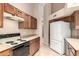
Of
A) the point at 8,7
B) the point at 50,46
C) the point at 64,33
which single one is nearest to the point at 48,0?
the point at 8,7

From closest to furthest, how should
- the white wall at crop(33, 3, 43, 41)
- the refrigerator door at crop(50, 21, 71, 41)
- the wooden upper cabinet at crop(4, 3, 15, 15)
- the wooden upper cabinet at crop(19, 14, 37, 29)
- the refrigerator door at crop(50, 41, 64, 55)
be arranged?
the wooden upper cabinet at crop(4, 3, 15, 15)
the white wall at crop(33, 3, 43, 41)
the wooden upper cabinet at crop(19, 14, 37, 29)
the refrigerator door at crop(50, 41, 64, 55)
the refrigerator door at crop(50, 21, 71, 41)

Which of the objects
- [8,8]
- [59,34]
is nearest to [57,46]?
[59,34]

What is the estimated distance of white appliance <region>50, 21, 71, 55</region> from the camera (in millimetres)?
4537

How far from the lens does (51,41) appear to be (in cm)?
472

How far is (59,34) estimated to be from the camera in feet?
15.3

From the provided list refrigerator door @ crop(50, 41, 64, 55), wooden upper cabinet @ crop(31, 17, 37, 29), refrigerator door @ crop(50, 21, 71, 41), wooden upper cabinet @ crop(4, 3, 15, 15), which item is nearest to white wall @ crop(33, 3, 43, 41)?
wooden upper cabinet @ crop(31, 17, 37, 29)

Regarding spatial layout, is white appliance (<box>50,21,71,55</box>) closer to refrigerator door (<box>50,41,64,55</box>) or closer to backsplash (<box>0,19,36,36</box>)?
refrigerator door (<box>50,41,64,55</box>)

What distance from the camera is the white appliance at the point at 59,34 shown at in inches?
179

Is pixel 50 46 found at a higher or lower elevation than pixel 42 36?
lower

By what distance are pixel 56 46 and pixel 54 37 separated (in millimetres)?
420

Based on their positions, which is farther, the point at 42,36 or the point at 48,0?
the point at 42,36

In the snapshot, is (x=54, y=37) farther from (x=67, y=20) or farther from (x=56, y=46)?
(x=67, y=20)

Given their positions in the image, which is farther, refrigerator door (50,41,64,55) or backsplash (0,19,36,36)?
refrigerator door (50,41,64,55)

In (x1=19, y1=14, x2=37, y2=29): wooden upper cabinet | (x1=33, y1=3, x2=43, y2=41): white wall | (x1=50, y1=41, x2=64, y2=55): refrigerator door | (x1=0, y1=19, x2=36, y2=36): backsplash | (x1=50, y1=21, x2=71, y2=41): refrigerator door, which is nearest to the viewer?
(x1=0, y1=19, x2=36, y2=36): backsplash
